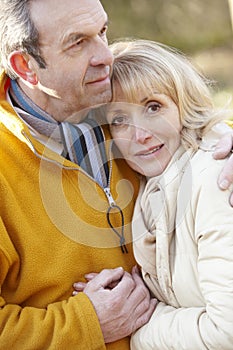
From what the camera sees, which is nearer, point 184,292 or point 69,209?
point 184,292

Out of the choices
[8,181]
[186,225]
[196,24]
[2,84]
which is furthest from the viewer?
[196,24]

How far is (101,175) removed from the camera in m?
2.71

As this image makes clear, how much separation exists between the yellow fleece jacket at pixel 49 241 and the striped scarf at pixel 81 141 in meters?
0.05

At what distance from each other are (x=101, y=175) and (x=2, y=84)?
479 millimetres

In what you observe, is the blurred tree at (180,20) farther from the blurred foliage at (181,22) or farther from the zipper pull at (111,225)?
the zipper pull at (111,225)

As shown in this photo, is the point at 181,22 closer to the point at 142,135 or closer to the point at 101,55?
the point at 101,55

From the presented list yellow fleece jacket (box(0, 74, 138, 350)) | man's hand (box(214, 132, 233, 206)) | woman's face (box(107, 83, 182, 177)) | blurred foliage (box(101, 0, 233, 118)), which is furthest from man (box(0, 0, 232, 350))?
blurred foliage (box(101, 0, 233, 118))

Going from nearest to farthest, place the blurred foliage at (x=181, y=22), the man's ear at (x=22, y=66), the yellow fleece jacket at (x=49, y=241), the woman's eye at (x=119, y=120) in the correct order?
1. the yellow fleece jacket at (x=49, y=241)
2. the woman's eye at (x=119, y=120)
3. the man's ear at (x=22, y=66)
4. the blurred foliage at (x=181, y=22)

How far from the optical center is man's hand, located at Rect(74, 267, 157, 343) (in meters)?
2.52

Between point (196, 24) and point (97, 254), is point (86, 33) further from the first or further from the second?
point (196, 24)

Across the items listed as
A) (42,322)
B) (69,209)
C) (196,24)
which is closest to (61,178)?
(69,209)

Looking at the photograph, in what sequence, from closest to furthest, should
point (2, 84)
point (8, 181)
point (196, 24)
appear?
point (8, 181), point (2, 84), point (196, 24)

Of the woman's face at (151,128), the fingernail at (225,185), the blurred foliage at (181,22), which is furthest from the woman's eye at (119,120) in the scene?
the blurred foliage at (181,22)

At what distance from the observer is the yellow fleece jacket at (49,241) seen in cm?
250
